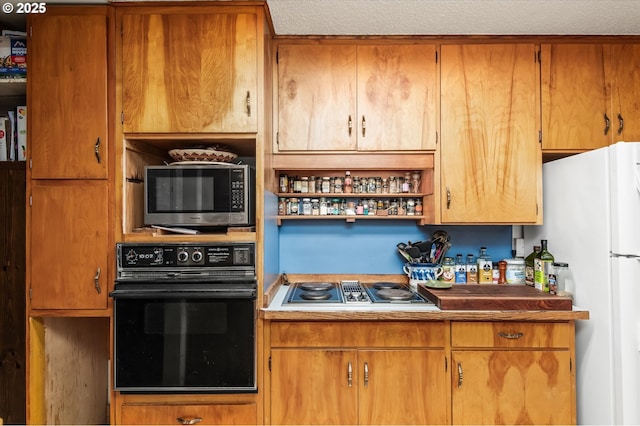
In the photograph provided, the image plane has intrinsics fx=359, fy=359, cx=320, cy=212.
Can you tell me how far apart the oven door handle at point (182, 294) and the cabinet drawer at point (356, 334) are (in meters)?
0.22

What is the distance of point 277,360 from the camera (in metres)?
1.73

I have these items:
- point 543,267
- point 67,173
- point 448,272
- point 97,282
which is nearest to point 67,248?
point 97,282

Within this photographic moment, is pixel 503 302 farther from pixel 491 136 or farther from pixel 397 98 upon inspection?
pixel 397 98

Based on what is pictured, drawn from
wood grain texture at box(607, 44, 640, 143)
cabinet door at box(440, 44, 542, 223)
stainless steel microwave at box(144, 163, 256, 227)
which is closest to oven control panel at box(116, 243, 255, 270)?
stainless steel microwave at box(144, 163, 256, 227)

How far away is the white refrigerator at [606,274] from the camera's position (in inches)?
62.7

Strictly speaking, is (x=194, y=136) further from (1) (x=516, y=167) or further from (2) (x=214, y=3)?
(1) (x=516, y=167)

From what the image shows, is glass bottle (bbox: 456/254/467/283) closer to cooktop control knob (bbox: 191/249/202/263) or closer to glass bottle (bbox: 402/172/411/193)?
glass bottle (bbox: 402/172/411/193)

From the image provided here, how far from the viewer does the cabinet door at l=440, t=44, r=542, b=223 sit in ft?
6.70

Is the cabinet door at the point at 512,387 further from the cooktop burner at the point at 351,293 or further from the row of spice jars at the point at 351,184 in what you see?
the row of spice jars at the point at 351,184

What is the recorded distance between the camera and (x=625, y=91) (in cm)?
205

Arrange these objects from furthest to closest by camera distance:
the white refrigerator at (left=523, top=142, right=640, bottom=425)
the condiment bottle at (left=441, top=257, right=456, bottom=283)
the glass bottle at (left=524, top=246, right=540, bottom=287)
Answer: the condiment bottle at (left=441, top=257, right=456, bottom=283) → the glass bottle at (left=524, top=246, right=540, bottom=287) → the white refrigerator at (left=523, top=142, right=640, bottom=425)

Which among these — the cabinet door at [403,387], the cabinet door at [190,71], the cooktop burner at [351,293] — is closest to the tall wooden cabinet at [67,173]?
the cabinet door at [190,71]

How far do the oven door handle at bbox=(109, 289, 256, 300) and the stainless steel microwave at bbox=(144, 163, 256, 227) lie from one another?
325 mm

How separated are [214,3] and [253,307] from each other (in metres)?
1.49
